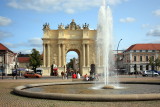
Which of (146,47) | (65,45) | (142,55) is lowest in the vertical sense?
(142,55)

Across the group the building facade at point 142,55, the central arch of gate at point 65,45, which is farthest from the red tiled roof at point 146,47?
the central arch of gate at point 65,45

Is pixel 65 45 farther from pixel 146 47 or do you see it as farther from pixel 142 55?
pixel 146 47

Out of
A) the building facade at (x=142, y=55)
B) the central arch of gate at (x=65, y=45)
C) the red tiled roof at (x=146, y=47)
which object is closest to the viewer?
the central arch of gate at (x=65, y=45)

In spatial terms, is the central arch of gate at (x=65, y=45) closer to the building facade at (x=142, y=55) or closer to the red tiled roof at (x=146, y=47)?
the building facade at (x=142, y=55)

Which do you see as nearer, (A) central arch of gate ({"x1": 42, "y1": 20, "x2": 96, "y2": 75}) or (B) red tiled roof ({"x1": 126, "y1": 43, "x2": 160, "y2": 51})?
(A) central arch of gate ({"x1": 42, "y1": 20, "x2": 96, "y2": 75})

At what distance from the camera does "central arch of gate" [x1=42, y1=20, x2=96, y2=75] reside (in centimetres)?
7131

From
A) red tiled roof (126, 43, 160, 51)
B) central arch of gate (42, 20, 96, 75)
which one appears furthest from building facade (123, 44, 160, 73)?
central arch of gate (42, 20, 96, 75)

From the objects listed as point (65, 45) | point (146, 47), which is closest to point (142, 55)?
point (146, 47)

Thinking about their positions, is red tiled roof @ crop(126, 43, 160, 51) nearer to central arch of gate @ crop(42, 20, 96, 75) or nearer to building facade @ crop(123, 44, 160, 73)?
building facade @ crop(123, 44, 160, 73)

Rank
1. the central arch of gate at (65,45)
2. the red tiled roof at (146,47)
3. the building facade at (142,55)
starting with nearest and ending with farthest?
the central arch of gate at (65,45) → the building facade at (142,55) → the red tiled roof at (146,47)

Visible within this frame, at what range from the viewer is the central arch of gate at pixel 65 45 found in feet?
234

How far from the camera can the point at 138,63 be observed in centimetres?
9312

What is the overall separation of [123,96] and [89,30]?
62.0 meters

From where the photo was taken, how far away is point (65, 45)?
72.1 m
